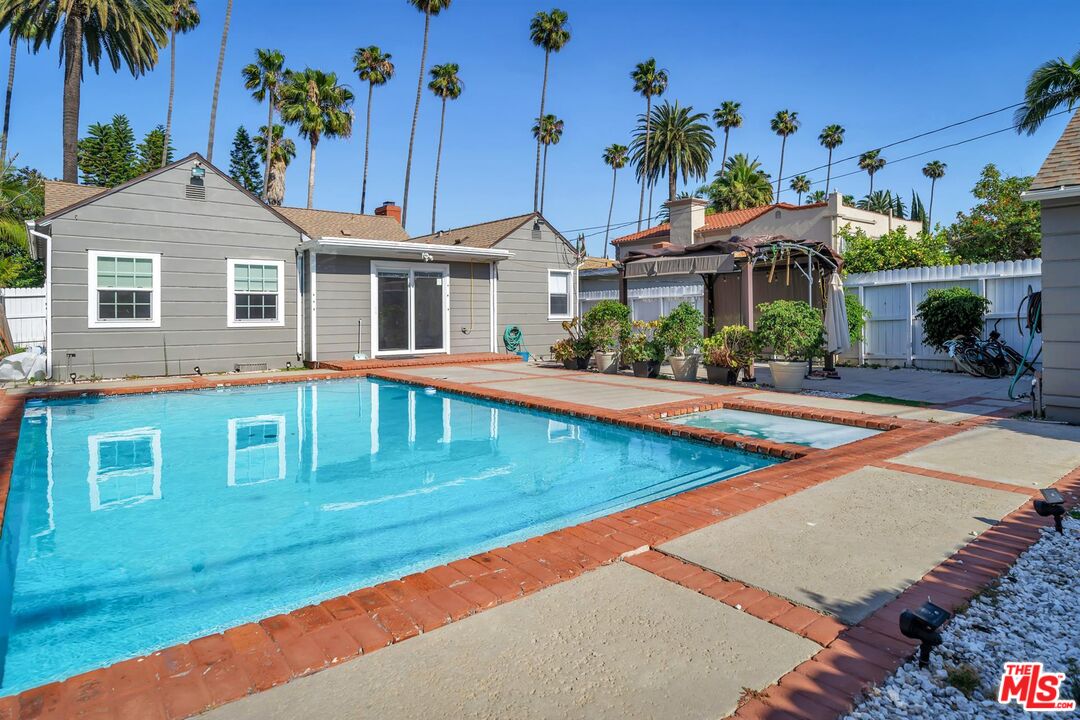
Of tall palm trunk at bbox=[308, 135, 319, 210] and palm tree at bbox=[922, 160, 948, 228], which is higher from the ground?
palm tree at bbox=[922, 160, 948, 228]

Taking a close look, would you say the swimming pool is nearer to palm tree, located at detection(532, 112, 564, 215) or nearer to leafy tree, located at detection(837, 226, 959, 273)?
leafy tree, located at detection(837, 226, 959, 273)

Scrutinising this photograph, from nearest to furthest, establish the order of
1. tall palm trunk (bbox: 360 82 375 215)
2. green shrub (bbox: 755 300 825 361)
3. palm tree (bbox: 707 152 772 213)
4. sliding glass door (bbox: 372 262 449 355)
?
1. green shrub (bbox: 755 300 825 361)
2. sliding glass door (bbox: 372 262 449 355)
3. tall palm trunk (bbox: 360 82 375 215)
4. palm tree (bbox: 707 152 772 213)

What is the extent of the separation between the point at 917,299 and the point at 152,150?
38327 mm

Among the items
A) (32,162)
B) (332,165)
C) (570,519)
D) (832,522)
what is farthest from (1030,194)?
(32,162)

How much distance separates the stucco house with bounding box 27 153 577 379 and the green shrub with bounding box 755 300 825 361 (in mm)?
7698

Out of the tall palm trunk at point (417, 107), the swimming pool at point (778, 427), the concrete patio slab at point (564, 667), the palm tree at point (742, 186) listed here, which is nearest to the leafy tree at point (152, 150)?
the tall palm trunk at point (417, 107)

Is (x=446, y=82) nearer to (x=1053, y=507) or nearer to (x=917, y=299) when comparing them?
(x=917, y=299)

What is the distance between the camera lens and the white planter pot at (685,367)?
10719 millimetres

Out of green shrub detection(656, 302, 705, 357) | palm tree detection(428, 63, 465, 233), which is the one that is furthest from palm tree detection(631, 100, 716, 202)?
green shrub detection(656, 302, 705, 357)

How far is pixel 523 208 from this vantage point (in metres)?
41.1

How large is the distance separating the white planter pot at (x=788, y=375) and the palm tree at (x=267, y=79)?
1060 inches

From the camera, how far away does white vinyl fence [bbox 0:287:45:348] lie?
16.1 metres

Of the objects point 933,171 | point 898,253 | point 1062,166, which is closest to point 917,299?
point 898,253

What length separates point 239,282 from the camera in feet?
41.3
